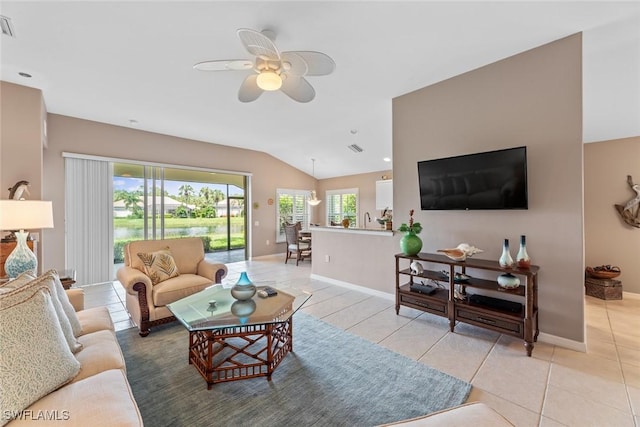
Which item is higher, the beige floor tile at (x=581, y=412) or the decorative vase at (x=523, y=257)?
the decorative vase at (x=523, y=257)

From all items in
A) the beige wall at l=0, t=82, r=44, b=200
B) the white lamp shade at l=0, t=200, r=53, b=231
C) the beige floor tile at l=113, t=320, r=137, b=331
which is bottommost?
the beige floor tile at l=113, t=320, r=137, b=331

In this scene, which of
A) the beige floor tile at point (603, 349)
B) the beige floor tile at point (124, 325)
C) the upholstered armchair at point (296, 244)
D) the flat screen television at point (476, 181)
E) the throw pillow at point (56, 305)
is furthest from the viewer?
the upholstered armchair at point (296, 244)

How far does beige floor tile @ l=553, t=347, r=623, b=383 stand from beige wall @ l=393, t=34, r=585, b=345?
0.52 feet

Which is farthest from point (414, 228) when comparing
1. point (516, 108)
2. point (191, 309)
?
point (191, 309)

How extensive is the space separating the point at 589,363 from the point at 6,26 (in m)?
5.75

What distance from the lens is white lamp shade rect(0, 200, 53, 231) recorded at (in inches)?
98.5

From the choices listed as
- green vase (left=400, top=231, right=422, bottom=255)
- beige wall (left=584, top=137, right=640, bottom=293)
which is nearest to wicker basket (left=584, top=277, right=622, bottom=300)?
beige wall (left=584, top=137, right=640, bottom=293)

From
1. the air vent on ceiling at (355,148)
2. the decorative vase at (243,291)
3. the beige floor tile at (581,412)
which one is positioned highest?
the air vent on ceiling at (355,148)

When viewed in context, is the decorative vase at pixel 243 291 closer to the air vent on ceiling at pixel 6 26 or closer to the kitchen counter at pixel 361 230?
the kitchen counter at pixel 361 230

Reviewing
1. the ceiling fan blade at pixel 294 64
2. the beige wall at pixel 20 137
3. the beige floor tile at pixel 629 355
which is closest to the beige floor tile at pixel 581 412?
the beige floor tile at pixel 629 355

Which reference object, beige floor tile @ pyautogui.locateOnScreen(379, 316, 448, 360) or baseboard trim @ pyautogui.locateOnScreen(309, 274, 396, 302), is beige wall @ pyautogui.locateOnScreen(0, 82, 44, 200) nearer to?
baseboard trim @ pyautogui.locateOnScreen(309, 274, 396, 302)

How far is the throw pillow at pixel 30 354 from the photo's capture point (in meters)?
1.02

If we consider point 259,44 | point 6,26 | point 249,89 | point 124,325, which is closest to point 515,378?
point 259,44

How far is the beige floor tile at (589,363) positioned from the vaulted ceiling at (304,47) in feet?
9.42
